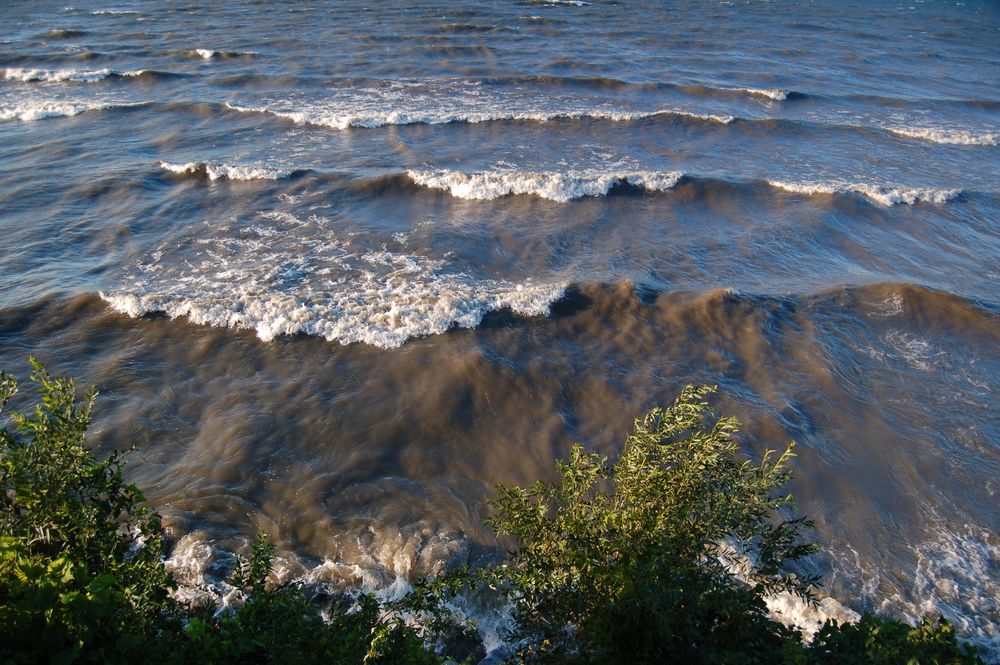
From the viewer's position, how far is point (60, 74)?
30.7 metres

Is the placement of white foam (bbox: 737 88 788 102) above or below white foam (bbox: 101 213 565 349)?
above

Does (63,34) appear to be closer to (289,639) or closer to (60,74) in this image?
(60,74)

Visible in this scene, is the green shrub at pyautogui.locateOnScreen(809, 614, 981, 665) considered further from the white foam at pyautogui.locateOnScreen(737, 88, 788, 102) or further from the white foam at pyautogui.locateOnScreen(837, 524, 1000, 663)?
the white foam at pyautogui.locateOnScreen(737, 88, 788, 102)

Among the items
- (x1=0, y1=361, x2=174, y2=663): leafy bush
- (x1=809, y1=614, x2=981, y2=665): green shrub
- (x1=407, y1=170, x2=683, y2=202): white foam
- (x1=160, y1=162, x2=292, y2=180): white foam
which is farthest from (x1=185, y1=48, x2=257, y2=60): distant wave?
(x1=809, y1=614, x2=981, y2=665): green shrub

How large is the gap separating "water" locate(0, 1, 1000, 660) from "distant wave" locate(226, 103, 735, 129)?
0.23 m

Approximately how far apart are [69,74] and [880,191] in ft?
118

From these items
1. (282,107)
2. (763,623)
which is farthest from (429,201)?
(763,623)

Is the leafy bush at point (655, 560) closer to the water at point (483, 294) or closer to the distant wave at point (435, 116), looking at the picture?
the water at point (483, 294)

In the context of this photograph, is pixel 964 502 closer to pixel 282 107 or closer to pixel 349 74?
pixel 282 107

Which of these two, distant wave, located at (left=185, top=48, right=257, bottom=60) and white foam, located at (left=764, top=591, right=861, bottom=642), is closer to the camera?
white foam, located at (left=764, top=591, right=861, bottom=642)

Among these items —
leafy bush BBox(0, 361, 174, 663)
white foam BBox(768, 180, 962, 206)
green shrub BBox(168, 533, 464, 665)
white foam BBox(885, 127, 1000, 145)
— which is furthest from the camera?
white foam BBox(885, 127, 1000, 145)

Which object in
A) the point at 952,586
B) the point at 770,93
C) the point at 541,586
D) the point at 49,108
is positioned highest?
the point at 49,108

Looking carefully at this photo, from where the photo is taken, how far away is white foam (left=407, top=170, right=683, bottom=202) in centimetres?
1958

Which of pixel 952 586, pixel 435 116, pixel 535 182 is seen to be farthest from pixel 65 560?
pixel 435 116
